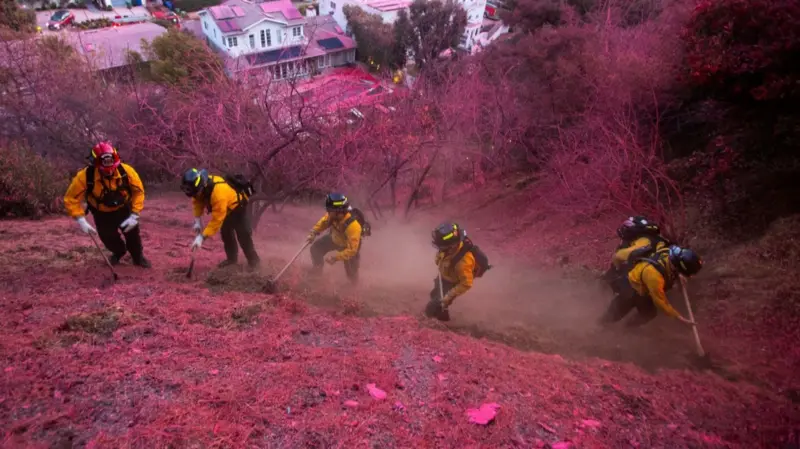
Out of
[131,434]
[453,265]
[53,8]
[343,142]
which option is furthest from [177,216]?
[53,8]

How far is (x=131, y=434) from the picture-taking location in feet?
11.3

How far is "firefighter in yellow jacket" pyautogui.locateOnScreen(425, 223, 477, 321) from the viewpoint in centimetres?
583

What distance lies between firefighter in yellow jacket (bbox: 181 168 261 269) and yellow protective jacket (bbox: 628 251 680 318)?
514 centimetres

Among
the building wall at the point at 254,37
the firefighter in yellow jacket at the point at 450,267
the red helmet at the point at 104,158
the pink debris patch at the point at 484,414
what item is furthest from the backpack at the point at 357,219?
the building wall at the point at 254,37

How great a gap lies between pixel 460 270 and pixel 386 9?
31306mm

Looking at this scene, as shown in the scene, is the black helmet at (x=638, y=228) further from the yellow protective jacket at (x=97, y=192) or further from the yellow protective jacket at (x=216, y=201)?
the yellow protective jacket at (x=97, y=192)

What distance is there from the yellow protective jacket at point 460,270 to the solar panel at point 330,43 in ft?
88.6

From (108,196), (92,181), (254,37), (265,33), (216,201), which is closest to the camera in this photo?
(92,181)

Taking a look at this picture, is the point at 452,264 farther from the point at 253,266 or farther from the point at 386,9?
the point at 386,9

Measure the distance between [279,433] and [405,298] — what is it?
4014mm

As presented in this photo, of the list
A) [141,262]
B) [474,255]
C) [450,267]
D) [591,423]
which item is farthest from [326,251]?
[591,423]

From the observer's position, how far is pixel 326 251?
750 centimetres

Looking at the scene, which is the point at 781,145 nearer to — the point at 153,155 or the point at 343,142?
the point at 343,142

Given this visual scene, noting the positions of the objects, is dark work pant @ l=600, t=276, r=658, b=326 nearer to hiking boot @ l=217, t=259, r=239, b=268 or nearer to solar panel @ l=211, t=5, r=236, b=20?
hiking boot @ l=217, t=259, r=239, b=268
